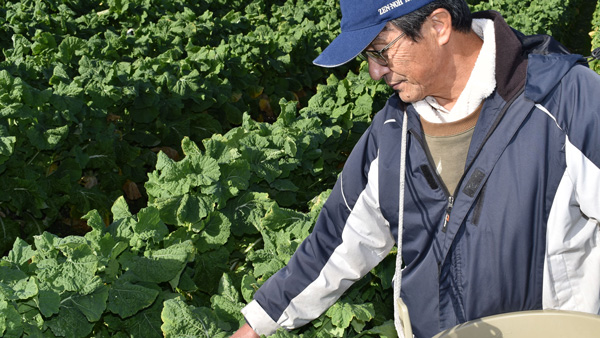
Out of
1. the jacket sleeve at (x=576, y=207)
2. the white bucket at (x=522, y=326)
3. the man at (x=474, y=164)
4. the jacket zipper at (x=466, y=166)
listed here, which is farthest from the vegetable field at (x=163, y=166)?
the jacket sleeve at (x=576, y=207)

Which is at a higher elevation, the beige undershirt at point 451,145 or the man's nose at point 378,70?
the man's nose at point 378,70

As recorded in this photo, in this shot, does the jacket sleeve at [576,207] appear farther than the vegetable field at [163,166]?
No

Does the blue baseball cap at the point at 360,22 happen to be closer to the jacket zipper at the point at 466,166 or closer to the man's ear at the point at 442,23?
the man's ear at the point at 442,23

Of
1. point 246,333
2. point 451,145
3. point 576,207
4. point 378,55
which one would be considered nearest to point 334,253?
point 246,333

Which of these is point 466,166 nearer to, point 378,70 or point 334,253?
point 378,70

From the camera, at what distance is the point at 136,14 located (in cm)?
855

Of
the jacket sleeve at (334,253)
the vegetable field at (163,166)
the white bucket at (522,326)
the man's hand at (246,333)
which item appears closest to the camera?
the white bucket at (522,326)

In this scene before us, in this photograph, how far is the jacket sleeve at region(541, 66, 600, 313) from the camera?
5.50 feet

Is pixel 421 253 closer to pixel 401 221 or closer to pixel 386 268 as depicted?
pixel 401 221

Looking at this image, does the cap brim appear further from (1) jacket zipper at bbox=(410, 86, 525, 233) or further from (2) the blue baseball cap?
(1) jacket zipper at bbox=(410, 86, 525, 233)

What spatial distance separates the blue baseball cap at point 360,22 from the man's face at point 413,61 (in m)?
0.05

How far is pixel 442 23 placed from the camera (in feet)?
6.28

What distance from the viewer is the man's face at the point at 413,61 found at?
1.92 meters

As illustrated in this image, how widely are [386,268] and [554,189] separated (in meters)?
1.26
